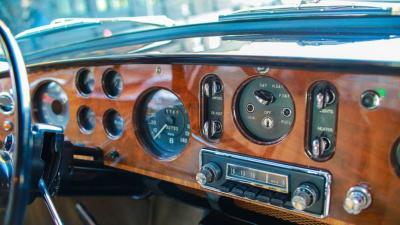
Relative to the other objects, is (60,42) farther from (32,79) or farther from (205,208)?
(205,208)

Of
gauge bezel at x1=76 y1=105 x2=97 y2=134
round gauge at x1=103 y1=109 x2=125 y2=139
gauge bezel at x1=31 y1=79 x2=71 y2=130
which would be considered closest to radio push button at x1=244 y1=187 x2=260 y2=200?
round gauge at x1=103 y1=109 x2=125 y2=139

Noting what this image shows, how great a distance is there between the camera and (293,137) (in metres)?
1.34

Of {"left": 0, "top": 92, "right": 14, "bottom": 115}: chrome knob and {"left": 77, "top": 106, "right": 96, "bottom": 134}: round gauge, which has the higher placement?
{"left": 0, "top": 92, "right": 14, "bottom": 115}: chrome knob

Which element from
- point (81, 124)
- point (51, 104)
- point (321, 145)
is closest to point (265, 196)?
point (321, 145)

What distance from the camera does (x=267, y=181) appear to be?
1422 mm

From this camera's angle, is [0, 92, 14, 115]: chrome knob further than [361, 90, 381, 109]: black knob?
Yes

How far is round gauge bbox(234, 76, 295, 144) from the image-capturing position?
53.8 inches

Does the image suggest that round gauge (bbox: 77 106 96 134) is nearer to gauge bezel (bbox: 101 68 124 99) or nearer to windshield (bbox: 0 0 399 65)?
gauge bezel (bbox: 101 68 124 99)

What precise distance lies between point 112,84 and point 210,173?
2.00ft

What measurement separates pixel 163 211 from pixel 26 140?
1217 millimetres

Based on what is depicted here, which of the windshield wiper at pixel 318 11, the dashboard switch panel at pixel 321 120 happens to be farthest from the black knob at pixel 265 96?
the windshield wiper at pixel 318 11

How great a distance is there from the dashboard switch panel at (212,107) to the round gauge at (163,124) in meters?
0.11

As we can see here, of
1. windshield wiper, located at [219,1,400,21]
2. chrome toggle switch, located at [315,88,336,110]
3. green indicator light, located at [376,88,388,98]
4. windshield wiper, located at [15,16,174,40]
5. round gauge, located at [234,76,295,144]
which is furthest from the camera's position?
windshield wiper, located at [15,16,174,40]

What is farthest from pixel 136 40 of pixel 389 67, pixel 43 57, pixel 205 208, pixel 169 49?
pixel 389 67
